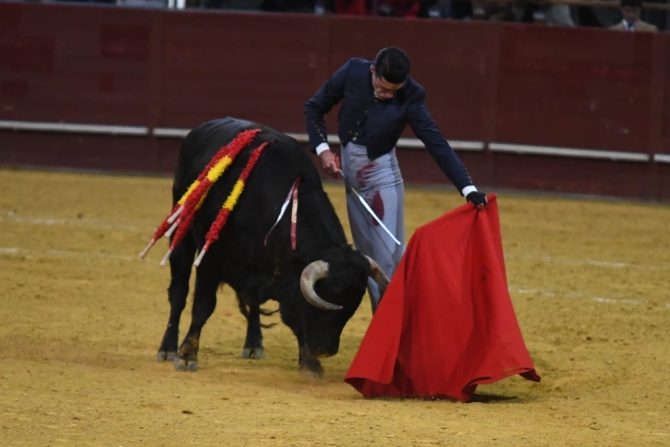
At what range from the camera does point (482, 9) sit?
1197cm

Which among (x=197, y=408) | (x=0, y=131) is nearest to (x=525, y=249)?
(x=197, y=408)

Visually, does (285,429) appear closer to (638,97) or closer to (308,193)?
(308,193)

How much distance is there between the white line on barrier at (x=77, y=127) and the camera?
485 inches

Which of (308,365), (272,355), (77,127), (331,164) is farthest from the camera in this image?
(77,127)

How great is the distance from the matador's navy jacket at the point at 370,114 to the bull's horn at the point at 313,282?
748mm

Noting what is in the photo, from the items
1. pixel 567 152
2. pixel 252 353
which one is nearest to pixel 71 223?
pixel 252 353

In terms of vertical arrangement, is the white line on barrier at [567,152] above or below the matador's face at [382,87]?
below

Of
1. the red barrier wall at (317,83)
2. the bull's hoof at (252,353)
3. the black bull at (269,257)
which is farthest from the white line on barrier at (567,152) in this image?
the bull's hoof at (252,353)

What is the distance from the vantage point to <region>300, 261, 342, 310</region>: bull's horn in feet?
15.5

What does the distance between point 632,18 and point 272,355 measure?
691 cm

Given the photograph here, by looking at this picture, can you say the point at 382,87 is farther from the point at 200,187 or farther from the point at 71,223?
the point at 71,223

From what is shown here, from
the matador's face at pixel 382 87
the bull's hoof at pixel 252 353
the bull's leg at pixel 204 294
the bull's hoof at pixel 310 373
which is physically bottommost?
the bull's hoof at pixel 252 353

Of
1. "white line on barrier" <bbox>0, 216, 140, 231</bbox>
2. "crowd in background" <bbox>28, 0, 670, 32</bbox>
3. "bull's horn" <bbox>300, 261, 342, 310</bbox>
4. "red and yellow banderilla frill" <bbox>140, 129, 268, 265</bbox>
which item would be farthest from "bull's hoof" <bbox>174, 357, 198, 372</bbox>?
"crowd in background" <bbox>28, 0, 670, 32</bbox>

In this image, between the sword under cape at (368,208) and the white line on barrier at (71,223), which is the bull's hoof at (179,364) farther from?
the white line on barrier at (71,223)
